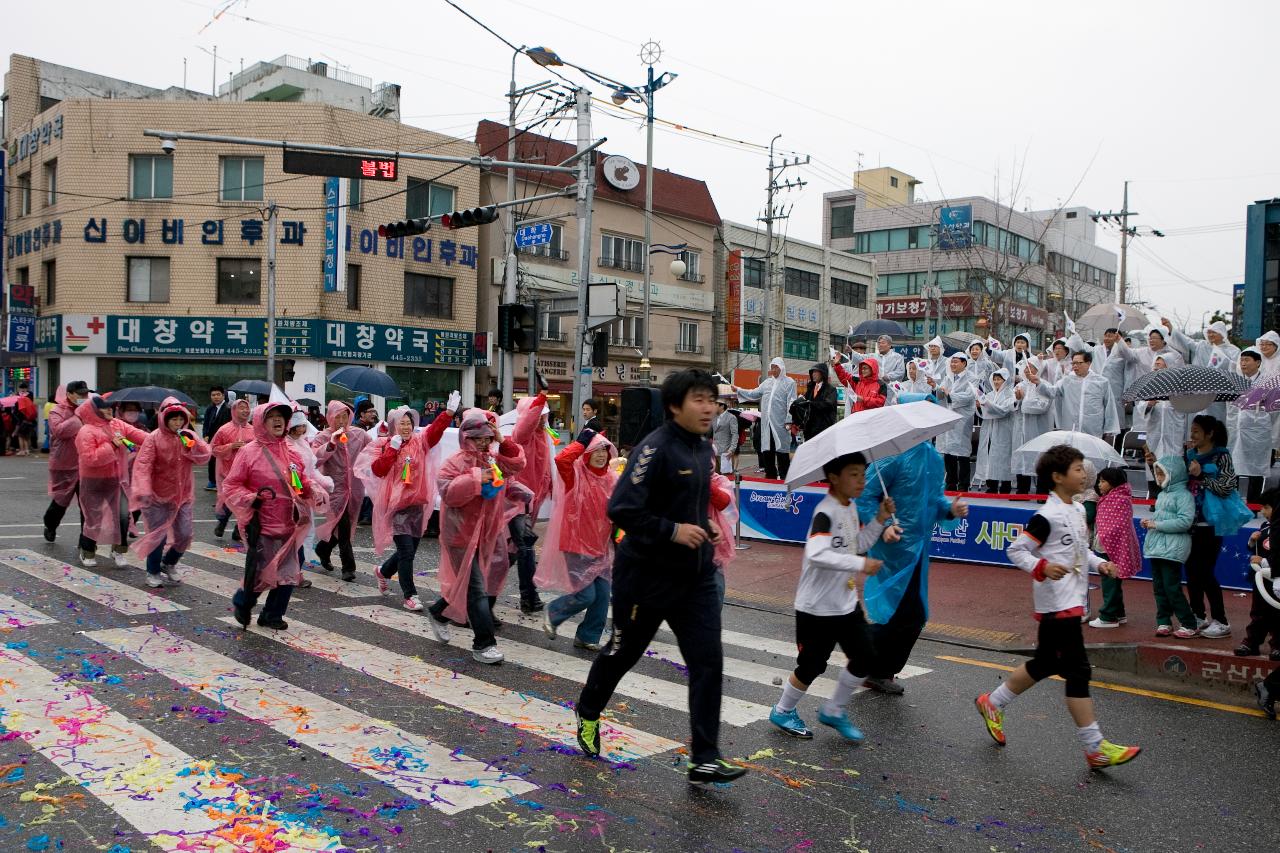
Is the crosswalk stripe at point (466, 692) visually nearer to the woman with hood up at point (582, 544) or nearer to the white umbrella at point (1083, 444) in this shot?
the woman with hood up at point (582, 544)

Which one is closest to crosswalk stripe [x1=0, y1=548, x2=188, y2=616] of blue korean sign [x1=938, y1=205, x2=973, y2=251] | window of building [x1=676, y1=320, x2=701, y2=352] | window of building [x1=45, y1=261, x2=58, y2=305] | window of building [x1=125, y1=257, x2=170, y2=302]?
window of building [x1=125, y1=257, x2=170, y2=302]

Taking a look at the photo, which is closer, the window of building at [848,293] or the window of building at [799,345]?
the window of building at [799,345]

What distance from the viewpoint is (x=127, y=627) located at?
7531 mm

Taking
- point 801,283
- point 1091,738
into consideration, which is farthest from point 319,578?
point 801,283

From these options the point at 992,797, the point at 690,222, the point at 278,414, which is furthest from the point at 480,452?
the point at 690,222

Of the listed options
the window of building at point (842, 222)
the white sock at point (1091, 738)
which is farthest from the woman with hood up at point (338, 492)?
the window of building at point (842, 222)

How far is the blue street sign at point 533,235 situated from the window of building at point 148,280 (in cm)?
1583

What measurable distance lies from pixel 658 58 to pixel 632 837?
91.3ft

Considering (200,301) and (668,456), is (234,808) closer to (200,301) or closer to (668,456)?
(668,456)

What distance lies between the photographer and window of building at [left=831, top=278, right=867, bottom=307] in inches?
1978

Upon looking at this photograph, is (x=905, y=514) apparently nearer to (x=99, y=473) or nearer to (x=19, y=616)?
(x=19, y=616)

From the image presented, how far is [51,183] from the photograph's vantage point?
32.5 m

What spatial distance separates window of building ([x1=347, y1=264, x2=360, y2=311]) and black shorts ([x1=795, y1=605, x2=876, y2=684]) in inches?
1115

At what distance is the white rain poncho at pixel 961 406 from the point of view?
1463cm
